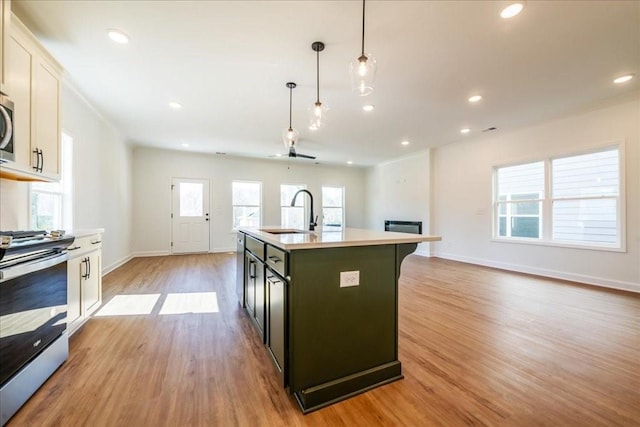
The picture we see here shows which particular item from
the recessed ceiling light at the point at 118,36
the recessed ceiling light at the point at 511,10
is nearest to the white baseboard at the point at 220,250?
the recessed ceiling light at the point at 118,36

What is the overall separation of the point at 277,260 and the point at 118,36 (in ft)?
8.40

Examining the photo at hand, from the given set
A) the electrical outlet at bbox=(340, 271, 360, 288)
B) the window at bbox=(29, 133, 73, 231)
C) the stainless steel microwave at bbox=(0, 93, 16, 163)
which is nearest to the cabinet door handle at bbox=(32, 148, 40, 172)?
the stainless steel microwave at bbox=(0, 93, 16, 163)

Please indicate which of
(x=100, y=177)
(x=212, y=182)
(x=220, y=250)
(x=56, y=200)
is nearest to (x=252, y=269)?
(x=56, y=200)

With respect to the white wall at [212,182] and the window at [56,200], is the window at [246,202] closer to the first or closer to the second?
the white wall at [212,182]

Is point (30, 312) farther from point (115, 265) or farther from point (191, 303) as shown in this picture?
point (115, 265)

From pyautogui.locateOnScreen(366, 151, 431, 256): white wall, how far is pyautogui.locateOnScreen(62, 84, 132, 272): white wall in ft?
22.3

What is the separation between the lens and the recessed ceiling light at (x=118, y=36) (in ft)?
7.70

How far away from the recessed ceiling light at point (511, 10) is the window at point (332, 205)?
22.8 feet

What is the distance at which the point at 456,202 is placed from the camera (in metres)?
6.20

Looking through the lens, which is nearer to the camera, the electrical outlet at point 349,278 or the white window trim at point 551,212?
the electrical outlet at point 349,278

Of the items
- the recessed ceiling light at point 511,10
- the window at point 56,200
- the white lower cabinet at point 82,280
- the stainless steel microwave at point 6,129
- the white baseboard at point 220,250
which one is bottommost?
the white baseboard at point 220,250

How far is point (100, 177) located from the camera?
444 centimetres

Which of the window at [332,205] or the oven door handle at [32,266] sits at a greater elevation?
the window at [332,205]

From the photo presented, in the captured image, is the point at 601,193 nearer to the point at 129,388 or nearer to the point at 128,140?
the point at 129,388
